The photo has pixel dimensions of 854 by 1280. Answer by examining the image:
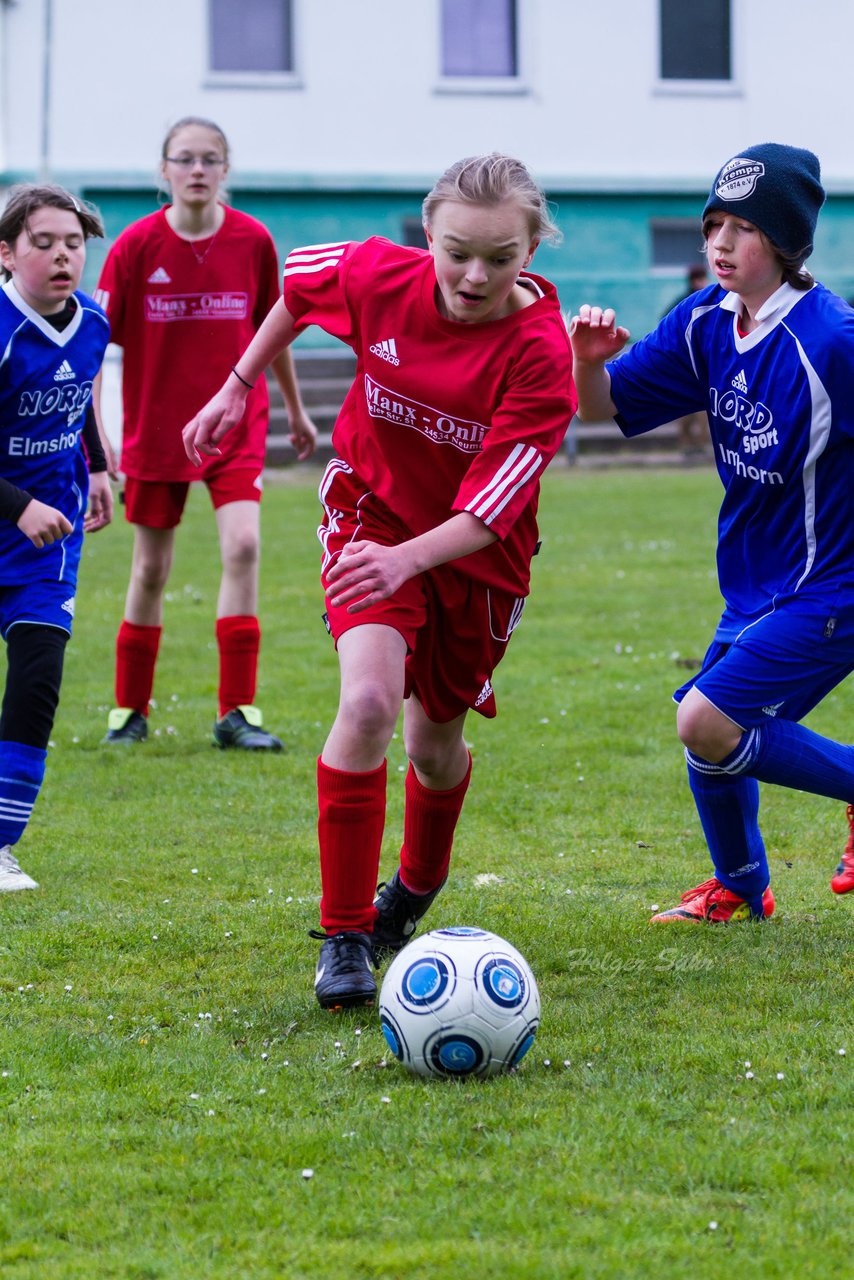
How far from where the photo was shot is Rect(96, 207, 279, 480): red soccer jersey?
23.8 feet

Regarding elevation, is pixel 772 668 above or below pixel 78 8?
below

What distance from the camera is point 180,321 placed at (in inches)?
288

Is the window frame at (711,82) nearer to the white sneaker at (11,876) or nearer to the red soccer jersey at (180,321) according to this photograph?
the red soccer jersey at (180,321)

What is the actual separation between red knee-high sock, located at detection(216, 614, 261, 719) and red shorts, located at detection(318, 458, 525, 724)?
2.90 m

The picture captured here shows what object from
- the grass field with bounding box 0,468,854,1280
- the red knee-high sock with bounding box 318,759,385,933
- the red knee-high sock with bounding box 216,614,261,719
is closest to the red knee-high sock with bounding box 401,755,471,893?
the grass field with bounding box 0,468,854,1280

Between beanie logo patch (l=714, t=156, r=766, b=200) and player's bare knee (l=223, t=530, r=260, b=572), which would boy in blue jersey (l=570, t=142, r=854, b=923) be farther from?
player's bare knee (l=223, t=530, r=260, b=572)

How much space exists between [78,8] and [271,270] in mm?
15173

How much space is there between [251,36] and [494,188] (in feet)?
64.4

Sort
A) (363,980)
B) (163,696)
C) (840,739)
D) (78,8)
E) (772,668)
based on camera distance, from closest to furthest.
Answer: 1. (363,980)
2. (772,668)
3. (840,739)
4. (163,696)
5. (78,8)

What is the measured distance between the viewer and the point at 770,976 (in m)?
4.23

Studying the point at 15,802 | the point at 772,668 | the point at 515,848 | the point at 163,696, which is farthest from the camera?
the point at 163,696

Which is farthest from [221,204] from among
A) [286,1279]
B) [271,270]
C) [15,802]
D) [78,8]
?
[78,8]

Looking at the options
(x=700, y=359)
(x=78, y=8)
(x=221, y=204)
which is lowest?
(x=700, y=359)

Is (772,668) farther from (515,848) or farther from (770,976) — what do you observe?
(515,848)
